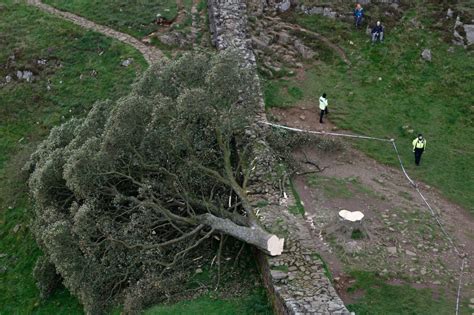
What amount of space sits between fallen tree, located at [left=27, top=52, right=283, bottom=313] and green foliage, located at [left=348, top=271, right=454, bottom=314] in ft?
12.1

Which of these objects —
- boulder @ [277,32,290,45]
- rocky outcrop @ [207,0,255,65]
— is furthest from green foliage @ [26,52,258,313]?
boulder @ [277,32,290,45]

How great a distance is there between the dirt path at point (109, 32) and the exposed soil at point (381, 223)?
13281 millimetres

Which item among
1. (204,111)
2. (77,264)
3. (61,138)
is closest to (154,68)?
(204,111)

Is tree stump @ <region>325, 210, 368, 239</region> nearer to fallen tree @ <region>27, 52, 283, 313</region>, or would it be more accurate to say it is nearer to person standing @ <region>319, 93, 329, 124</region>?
fallen tree @ <region>27, 52, 283, 313</region>

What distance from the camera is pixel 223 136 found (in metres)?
23.2

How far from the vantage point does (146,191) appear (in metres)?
21.5

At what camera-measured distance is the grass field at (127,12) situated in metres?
37.7

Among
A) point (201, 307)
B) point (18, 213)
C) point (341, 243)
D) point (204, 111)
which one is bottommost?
point (18, 213)

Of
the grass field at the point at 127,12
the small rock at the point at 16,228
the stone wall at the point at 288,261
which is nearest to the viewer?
the stone wall at the point at 288,261

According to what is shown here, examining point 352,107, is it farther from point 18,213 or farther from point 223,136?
point 18,213

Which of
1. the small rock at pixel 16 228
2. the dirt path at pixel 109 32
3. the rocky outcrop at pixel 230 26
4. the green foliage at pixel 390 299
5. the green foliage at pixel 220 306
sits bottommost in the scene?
the small rock at pixel 16 228

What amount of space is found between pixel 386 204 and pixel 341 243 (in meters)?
3.83

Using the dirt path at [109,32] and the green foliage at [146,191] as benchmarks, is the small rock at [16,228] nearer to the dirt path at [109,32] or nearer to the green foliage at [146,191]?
the green foliage at [146,191]

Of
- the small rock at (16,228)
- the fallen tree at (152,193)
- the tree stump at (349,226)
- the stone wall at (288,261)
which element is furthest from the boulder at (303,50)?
the small rock at (16,228)
